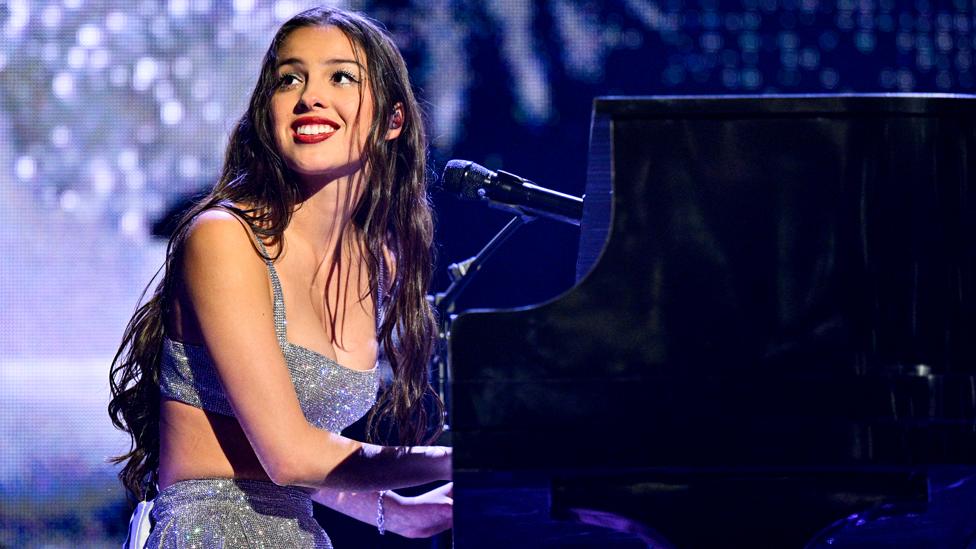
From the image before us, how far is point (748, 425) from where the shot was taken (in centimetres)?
119

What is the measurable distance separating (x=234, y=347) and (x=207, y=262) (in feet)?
0.51

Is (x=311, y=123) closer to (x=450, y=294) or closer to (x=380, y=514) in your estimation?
(x=380, y=514)

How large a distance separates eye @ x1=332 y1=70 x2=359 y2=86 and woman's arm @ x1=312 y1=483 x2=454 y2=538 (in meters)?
0.77

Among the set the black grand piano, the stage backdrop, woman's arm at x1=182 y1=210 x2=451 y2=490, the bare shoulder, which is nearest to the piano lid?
the black grand piano

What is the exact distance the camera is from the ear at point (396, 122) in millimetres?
2010

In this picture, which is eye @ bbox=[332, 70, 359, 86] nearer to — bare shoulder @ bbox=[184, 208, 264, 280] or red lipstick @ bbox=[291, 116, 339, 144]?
red lipstick @ bbox=[291, 116, 339, 144]

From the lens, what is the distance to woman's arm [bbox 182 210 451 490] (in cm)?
153

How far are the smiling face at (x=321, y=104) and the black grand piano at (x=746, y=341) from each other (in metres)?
0.75

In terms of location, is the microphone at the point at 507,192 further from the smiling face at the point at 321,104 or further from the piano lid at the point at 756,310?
the piano lid at the point at 756,310

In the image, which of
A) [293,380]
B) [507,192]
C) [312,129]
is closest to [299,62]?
[312,129]

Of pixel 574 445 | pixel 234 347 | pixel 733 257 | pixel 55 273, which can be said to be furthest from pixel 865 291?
pixel 55 273

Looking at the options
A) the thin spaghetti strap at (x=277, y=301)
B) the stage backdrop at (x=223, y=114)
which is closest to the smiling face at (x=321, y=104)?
the thin spaghetti strap at (x=277, y=301)

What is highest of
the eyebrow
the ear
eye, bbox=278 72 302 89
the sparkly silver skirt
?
the eyebrow

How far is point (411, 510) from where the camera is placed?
1.81 m
